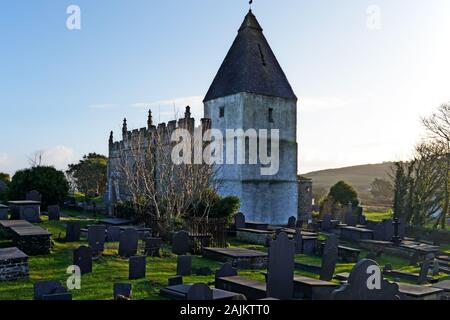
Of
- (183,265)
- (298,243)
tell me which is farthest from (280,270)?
(298,243)

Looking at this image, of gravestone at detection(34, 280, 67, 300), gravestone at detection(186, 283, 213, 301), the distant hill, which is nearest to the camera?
gravestone at detection(34, 280, 67, 300)

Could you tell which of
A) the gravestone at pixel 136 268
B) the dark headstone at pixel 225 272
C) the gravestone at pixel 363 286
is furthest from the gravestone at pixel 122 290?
the gravestone at pixel 363 286

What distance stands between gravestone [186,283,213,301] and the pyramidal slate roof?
20350 millimetres

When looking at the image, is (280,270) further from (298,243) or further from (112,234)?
(112,234)

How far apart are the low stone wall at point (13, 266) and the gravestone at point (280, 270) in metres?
6.03

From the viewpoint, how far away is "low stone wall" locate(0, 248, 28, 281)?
10.3 m

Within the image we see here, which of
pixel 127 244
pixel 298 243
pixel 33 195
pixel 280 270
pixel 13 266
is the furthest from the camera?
pixel 33 195

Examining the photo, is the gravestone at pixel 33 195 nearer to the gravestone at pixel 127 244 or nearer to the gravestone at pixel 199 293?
the gravestone at pixel 127 244

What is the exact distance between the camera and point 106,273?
11422 millimetres

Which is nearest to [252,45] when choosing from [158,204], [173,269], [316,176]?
[158,204]

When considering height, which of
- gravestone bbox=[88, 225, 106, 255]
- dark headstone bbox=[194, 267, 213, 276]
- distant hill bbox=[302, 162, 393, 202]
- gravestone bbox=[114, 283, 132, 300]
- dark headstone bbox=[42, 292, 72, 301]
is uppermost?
distant hill bbox=[302, 162, 393, 202]

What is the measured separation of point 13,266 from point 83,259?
1.65 meters

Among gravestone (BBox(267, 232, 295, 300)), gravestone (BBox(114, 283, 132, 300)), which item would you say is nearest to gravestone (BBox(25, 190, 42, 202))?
gravestone (BBox(114, 283, 132, 300))

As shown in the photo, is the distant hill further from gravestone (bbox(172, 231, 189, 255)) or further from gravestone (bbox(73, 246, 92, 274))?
gravestone (bbox(73, 246, 92, 274))
